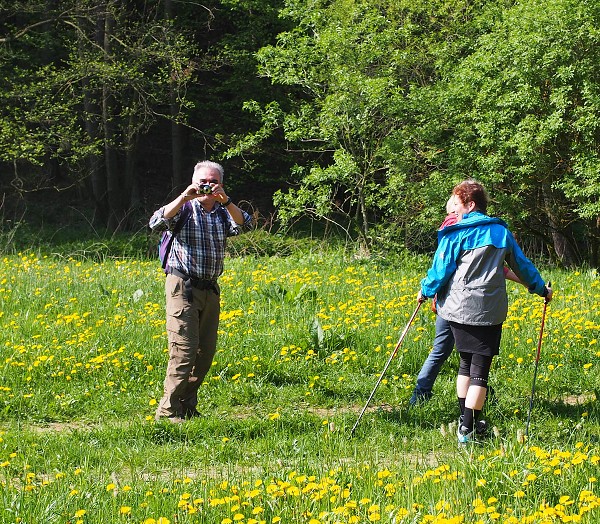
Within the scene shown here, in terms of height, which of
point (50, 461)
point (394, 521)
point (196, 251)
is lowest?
point (50, 461)

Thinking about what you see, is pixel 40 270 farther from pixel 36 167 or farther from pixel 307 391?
pixel 36 167

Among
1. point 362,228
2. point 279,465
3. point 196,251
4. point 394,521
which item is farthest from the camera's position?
point 362,228

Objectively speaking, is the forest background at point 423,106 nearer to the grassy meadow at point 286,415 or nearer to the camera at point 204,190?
the grassy meadow at point 286,415

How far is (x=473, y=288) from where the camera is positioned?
16.8ft

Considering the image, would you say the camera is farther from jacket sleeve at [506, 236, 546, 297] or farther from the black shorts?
jacket sleeve at [506, 236, 546, 297]

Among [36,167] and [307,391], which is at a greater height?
[36,167]

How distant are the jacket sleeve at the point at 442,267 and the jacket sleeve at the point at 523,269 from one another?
39cm

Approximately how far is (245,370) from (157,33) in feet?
46.5

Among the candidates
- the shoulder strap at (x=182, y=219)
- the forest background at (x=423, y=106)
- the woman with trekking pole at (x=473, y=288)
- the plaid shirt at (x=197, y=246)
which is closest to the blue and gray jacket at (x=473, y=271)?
the woman with trekking pole at (x=473, y=288)

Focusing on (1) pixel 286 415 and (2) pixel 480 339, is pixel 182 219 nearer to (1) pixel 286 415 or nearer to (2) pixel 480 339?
(1) pixel 286 415

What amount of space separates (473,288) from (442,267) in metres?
0.25

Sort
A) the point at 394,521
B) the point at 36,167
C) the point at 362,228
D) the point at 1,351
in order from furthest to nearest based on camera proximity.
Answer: the point at 36,167
the point at 362,228
the point at 1,351
the point at 394,521

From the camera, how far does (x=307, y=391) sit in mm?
6535

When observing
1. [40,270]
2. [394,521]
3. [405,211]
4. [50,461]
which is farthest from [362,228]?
[394,521]
